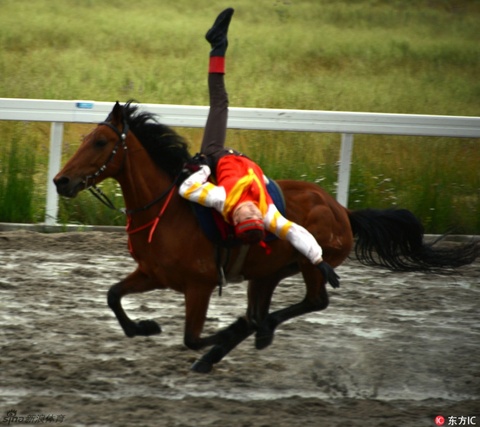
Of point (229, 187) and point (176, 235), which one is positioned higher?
point (229, 187)

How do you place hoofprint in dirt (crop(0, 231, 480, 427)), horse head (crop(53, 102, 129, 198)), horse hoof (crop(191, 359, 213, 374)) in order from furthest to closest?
horse hoof (crop(191, 359, 213, 374))
horse head (crop(53, 102, 129, 198))
hoofprint in dirt (crop(0, 231, 480, 427))

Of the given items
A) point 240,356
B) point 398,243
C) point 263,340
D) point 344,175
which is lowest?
point 240,356

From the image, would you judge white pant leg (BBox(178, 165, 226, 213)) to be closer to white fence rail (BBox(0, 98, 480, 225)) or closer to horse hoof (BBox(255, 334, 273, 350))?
horse hoof (BBox(255, 334, 273, 350))

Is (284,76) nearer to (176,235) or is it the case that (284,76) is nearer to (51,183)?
(51,183)

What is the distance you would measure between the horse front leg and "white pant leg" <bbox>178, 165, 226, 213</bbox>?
58cm

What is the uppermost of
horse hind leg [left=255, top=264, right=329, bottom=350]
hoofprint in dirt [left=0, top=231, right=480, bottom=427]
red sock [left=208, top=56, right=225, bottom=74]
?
red sock [left=208, top=56, right=225, bottom=74]

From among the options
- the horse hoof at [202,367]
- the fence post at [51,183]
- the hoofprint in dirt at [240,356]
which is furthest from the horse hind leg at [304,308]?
the fence post at [51,183]

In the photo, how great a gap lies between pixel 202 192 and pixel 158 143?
484mm

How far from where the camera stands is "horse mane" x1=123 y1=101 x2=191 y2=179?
17.9ft

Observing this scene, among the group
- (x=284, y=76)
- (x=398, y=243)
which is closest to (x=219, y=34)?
(x=398, y=243)

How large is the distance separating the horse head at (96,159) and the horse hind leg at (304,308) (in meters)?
1.32

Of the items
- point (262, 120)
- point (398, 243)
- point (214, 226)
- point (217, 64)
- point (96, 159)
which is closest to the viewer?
point (96, 159)

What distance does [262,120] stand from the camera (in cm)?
927

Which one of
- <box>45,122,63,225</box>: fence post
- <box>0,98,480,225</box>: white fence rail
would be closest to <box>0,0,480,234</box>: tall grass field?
<box>45,122,63,225</box>: fence post
